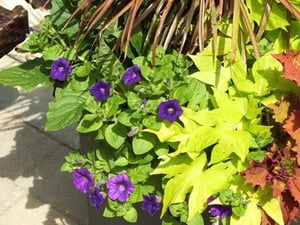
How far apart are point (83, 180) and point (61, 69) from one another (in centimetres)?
31

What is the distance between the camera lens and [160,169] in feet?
6.34

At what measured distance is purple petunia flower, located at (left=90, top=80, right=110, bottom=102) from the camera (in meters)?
1.97

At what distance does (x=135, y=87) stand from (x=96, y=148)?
0.83 ft

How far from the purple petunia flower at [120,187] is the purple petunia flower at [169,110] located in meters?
0.22

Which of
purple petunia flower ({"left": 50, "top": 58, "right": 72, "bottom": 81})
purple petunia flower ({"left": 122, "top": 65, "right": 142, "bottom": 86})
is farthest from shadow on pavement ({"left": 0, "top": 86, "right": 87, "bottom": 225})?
purple petunia flower ({"left": 122, "top": 65, "right": 142, "bottom": 86})

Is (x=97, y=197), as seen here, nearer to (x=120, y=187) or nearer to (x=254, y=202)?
(x=120, y=187)

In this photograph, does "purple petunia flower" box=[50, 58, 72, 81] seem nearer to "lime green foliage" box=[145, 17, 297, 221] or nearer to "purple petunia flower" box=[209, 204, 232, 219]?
"lime green foliage" box=[145, 17, 297, 221]

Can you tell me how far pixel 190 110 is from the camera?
1939mm

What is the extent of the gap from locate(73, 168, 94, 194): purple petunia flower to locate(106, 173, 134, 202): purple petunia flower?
0.06 m

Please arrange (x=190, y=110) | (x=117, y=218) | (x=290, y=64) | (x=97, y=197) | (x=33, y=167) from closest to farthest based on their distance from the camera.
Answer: (x=290, y=64) → (x=190, y=110) → (x=97, y=197) → (x=117, y=218) → (x=33, y=167)

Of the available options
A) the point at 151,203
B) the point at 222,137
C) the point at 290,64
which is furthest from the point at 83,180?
the point at 290,64


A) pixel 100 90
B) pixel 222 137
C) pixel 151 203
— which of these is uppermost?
pixel 100 90

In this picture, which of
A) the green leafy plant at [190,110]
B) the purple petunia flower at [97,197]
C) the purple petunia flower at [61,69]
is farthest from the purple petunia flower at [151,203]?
the purple petunia flower at [61,69]

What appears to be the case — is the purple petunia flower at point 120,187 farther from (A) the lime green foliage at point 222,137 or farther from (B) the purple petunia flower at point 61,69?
(B) the purple petunia flower at point 61,69
